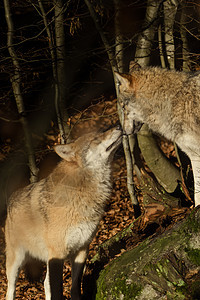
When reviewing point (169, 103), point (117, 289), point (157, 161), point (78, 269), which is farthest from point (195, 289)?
point (157, 161)

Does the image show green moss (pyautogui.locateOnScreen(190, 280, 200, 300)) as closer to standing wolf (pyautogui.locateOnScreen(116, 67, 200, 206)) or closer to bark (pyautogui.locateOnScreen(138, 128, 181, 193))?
standing wolf (pyautogui.locateOnScreen(116, 67, 200, 206))

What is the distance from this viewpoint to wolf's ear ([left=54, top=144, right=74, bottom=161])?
5441 millimetres

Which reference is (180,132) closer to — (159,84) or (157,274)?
(159,84)

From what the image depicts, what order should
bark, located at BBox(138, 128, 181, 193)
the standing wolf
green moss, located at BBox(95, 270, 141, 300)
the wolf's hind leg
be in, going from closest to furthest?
green moss, located at BBox(95, 270, 141, 300)
the standing wolf
the wolf's hind leg
bark, located at BBox(138, 128, 181, 193)

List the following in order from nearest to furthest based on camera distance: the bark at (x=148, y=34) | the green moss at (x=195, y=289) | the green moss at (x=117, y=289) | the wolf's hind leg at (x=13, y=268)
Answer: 1. the green moss at (x=195, y=289)
2. the green moss at (x=117, y=289)
3. the wolf's hind leg at (x=13, y=268)
4. the bark at (x=148, y=34)

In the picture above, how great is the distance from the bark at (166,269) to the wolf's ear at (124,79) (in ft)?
8.02

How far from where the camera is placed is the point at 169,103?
18.3ft

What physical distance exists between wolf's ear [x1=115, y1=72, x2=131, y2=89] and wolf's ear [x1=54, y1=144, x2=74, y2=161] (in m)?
1.32

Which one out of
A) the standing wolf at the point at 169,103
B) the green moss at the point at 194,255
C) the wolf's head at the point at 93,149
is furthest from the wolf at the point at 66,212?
the green moss at the point at 194,255

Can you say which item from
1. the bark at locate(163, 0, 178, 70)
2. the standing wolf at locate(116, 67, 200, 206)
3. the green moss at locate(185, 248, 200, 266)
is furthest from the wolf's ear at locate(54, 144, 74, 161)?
the bark at locate(163, 0, 178, 70)

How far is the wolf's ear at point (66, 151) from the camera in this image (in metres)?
5.44

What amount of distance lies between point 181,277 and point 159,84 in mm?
2996

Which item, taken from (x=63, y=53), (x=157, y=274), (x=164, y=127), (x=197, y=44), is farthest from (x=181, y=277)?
(x=197, y=44)

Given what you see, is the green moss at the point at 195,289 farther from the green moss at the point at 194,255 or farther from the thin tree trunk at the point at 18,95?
the thin tree trunk at the point at 18,95
